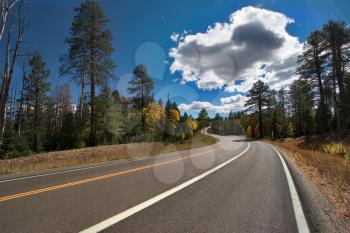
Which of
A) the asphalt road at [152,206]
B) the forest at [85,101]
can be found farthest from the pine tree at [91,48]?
the asphalt road at [152,206]

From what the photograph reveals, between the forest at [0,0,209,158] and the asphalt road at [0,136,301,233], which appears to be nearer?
the asphalt road at [0,136,301,233]

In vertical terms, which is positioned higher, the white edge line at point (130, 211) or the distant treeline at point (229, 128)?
the distant treeline at point (229, 128)

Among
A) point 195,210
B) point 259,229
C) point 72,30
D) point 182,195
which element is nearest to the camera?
point 259,229

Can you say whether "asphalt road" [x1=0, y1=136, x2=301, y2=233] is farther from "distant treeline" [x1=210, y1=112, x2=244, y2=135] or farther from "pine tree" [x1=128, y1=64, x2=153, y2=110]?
"distant treeline" [x1=210, y1=112, x2=244, y2=135]

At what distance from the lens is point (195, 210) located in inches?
180

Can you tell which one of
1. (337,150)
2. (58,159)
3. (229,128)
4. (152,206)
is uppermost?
(229,128)

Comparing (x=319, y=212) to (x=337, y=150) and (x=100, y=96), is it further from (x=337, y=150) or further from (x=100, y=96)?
(x=100, y=96)

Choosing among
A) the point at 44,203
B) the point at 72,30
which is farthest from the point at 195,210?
the point at 72,30

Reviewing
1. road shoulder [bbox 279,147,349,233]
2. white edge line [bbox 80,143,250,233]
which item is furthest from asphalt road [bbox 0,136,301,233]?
road shoulder [bbox 279,147,349,233]

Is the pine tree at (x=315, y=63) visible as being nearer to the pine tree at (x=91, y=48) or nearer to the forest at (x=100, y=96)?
the forest at (x=100, y=96)

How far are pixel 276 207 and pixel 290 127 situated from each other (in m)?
61.9

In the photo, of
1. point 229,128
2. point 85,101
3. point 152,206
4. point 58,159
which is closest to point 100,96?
point 85,101

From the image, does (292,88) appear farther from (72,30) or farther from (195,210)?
(195,210)

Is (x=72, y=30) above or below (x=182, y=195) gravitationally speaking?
above
